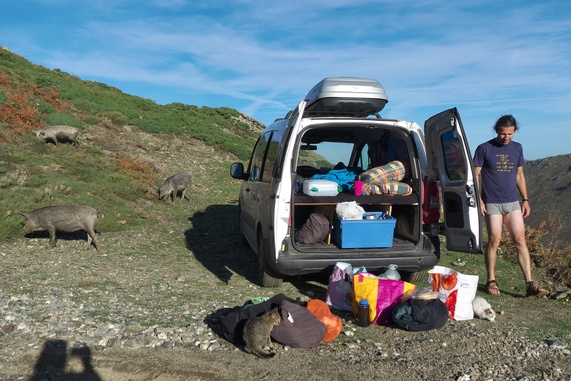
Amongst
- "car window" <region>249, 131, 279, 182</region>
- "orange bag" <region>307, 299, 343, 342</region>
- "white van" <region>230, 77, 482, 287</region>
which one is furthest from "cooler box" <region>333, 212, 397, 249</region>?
"car window" <region>249, 131, 279, 182</region>

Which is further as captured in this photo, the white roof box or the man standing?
the man standing

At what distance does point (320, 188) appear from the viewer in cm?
560

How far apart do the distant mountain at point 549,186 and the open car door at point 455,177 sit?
1076cm

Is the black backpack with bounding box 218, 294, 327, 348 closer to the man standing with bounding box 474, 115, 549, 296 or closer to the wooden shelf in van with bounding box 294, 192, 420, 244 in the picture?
the wooden shelf in van with bounding box 294, 192, 420, 244

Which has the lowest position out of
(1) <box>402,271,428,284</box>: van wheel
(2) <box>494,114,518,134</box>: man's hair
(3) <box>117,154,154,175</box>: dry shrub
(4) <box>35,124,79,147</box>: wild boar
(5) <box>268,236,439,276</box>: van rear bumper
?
(1) <box>402,271,428,284</box>: van wheel

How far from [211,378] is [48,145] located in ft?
44.5

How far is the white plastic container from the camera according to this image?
219 inches

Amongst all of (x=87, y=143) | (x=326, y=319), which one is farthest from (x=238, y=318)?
(x=87, y=143)

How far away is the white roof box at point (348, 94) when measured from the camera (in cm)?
552

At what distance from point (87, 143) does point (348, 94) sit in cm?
1404

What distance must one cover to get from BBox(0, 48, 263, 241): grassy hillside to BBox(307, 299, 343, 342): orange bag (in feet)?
20.3

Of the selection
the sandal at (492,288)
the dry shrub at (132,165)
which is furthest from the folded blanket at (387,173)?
the dry shrub at (132,165)

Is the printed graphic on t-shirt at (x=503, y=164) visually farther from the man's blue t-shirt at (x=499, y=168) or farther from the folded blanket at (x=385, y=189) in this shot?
the folded blanket at (x=385, y=189)

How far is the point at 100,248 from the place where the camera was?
836 cm
